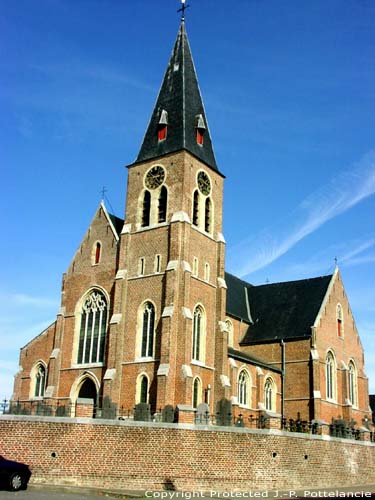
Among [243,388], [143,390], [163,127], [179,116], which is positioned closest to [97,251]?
[163,127]

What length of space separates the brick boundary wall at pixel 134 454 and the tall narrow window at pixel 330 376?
794 inches

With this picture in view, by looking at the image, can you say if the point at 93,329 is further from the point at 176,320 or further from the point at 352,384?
the point at 352,384

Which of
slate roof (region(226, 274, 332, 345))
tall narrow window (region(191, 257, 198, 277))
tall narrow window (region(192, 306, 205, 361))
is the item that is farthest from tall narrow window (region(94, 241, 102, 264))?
slate roof (region(226, 274, 332, 345))

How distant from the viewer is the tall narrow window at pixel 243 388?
41281 mm

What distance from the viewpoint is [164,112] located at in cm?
4272

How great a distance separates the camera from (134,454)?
23.7 meters

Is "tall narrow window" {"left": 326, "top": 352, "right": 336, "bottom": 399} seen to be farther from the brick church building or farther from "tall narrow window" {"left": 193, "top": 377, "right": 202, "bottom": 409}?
"tall narrow window" {"left": 193, "top": 377, "right": 202, "bottom": 409}

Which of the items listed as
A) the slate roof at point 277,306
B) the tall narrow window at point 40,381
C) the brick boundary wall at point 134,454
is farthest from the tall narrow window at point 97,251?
the brick boundary wall at point 134,454

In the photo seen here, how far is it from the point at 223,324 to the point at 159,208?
863cm

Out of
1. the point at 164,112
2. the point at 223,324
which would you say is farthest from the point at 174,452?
the point at 164,112

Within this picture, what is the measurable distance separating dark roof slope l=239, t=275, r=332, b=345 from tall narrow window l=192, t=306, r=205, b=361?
985cm

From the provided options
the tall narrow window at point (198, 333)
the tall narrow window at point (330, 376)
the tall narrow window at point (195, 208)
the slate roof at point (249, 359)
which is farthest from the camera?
the tall narrow window at point (330, 376)

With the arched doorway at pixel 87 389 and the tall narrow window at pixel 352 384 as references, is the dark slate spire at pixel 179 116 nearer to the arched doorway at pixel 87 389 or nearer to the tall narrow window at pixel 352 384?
the arched doorway at pixel 87 389

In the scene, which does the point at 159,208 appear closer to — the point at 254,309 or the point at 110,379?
the point at 110,379
